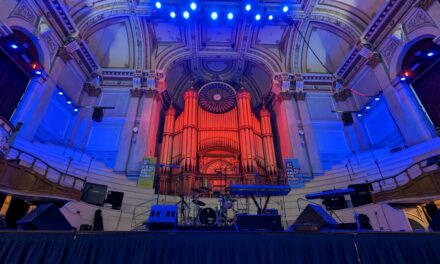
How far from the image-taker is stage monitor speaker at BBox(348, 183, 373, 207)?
21.3 ft

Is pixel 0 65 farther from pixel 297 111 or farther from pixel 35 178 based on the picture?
pixel 297 111

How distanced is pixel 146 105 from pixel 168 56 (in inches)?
129

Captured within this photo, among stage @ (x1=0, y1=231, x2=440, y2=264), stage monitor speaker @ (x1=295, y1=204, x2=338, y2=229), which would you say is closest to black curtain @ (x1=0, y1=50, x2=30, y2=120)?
stage @ (x1=0, y1=231, x2=440, y2=264)

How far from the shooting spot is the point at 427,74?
7.77 m

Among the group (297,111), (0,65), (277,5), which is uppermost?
(277,5)

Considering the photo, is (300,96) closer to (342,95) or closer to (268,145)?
(342,95)

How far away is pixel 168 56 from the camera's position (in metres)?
12.3

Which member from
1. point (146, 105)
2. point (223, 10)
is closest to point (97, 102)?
point (146, 105)

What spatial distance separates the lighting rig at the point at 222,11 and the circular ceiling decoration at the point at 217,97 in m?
3.78

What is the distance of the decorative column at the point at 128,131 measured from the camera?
9297 mm

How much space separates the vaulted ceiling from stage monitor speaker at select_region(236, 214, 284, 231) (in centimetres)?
870

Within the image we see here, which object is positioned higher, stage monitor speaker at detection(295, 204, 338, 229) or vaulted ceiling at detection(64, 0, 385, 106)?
vaulted ceiling at detection(64, 0, 385, 106)

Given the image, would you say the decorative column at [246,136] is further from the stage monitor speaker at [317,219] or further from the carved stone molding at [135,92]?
→ the stage monitor speaker at [317,219]

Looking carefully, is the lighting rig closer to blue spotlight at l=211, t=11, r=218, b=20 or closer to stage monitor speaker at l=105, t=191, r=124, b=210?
blue spotlight at l=211, t=11, r=218, b=20
